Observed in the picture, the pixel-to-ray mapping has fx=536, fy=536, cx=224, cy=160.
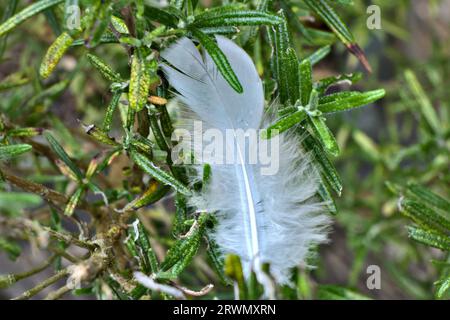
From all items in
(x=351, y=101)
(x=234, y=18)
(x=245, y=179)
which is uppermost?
(x=234, y=18)

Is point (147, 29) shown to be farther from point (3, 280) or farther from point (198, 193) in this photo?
point (3, 280)

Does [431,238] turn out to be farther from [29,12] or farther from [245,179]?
[29,12]

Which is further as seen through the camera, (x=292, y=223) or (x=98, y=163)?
(x=98, y=163)

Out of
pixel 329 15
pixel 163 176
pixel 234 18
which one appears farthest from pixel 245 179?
pixel 329 15

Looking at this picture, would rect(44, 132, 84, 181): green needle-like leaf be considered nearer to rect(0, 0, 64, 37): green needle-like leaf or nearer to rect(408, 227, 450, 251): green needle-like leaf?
rect(0, 0, 64, 37): green needle-like leaf

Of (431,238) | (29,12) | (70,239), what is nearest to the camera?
(29,12)

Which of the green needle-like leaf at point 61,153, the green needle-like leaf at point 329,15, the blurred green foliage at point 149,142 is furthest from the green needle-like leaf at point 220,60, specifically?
the green needle-like leaf at point 61,153

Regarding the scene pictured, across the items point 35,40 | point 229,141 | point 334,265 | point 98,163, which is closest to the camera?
point 229,141

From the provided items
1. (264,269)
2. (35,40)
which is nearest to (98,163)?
(264,269)
